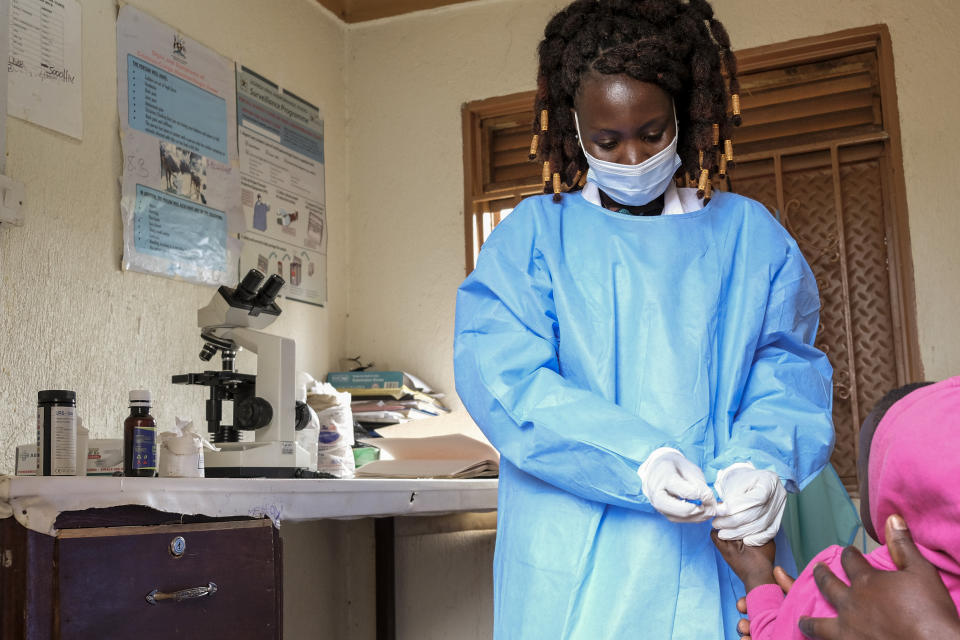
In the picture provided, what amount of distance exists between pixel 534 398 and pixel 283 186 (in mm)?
2012

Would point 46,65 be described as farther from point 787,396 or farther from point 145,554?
point 787,396

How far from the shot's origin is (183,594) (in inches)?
51.4

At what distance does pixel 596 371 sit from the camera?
51.9 inches

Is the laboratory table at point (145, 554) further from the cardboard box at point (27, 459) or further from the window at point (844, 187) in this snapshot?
the window at point (844, 187)

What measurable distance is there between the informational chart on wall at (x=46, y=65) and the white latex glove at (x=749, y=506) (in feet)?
5.65

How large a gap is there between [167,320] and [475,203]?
118 cm

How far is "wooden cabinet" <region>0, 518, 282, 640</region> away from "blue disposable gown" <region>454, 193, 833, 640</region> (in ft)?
1.17

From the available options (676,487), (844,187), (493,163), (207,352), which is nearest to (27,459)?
(207,352)

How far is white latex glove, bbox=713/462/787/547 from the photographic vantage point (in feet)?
3.66

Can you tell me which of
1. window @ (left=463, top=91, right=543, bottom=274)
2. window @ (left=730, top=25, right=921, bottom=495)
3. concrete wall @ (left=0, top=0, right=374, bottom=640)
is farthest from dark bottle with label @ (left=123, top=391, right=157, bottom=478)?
window @ (left=730, top=25, right=921, bottom=495)

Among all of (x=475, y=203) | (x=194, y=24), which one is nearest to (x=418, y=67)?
(x=475, y=203)

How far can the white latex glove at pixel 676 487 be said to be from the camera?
1097 millimetres

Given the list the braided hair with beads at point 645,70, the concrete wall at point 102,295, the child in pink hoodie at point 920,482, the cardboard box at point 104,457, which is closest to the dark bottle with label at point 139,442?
the cardboard box at point 104,457

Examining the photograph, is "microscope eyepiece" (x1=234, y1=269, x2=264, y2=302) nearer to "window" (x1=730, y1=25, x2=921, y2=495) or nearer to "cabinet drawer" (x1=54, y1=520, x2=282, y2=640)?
"cabinet drawer" (x1=54, y1=520, x2=282, y2=640)
